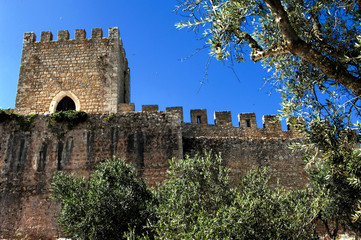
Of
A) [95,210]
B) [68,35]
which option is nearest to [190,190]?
[95,210]

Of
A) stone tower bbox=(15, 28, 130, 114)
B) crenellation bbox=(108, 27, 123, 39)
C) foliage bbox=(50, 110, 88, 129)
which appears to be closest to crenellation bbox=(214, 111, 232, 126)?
stone tower bbox=(15, 28, 130, 114)

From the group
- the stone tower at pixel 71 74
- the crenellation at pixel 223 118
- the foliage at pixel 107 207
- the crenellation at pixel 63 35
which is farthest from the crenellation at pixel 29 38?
the foliage at pixel 107 207

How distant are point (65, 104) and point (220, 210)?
41.2ft

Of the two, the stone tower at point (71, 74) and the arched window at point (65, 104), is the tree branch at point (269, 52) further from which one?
the arched window at point (65, 104)

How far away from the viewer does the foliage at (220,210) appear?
553cm

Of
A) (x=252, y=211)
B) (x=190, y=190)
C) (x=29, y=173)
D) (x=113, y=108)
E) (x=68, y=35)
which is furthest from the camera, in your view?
(x=68, y=35)

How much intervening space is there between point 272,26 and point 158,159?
5.62m

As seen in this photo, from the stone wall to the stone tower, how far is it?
4.41 meters

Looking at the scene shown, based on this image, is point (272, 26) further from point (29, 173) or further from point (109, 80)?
point (109, 80)

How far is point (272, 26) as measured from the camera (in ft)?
24.2

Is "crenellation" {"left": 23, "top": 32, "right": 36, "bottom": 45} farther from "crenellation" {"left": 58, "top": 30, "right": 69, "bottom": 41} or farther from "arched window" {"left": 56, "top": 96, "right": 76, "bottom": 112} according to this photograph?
"arched window" {"left": 56, "top": 96, "right": 76, "bottom": 112}

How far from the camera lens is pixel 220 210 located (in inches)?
226

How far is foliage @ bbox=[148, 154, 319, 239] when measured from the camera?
5.53 metres

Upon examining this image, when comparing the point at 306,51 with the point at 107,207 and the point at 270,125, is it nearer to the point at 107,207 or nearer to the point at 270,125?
the point at 107,207
